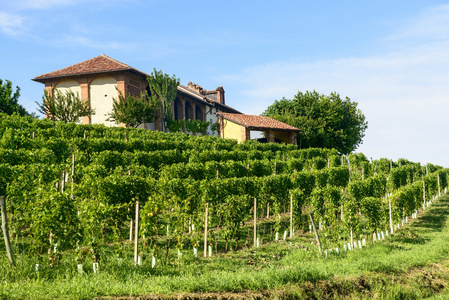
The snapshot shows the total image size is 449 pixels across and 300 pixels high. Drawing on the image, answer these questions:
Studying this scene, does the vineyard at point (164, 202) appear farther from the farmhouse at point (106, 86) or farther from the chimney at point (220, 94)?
the chimney at point (220, 94)

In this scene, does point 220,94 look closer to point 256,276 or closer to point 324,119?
point 324,119

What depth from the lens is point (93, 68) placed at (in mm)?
33906

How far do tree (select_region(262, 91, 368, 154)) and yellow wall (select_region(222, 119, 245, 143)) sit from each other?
→ 11.0m

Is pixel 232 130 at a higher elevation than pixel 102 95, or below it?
below

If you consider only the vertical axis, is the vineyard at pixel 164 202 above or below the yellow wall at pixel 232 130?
below

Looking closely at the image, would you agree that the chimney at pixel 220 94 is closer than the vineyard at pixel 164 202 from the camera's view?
No

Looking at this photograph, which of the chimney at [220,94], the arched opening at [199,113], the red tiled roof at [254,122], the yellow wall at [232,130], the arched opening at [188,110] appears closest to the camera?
the red tiled roof at [254,122]

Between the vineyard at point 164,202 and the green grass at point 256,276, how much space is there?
0.47m

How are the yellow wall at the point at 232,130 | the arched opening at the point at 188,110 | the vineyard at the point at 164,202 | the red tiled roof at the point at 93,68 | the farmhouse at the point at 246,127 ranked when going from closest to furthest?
1. the vineyard at the point at 164,202
2. the red tiled roof at the point at 93,68
3. the farmhouse at the point at 246,127
4. the yellow wall at the point at 232,130
5. the arched opening at the point at 188,110

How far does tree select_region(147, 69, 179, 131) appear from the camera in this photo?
3506cm

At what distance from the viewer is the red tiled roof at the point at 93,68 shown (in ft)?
108

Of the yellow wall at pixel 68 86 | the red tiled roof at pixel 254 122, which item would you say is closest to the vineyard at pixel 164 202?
the yellow wall at pixel 68 86

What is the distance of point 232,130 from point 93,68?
15034 mm

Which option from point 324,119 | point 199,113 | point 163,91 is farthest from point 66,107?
point 324,119
